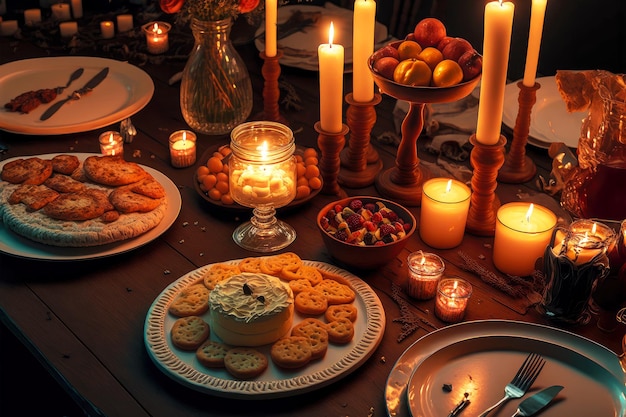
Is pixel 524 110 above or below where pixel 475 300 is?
above

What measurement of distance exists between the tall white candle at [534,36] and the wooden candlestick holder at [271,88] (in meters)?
0.61

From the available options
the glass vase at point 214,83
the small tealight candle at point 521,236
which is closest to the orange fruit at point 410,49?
the small tealight candle at point 521,236

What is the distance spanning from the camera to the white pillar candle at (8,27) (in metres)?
2.62

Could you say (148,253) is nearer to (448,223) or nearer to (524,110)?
(448,223)

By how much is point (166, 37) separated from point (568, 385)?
171cm

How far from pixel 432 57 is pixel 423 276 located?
1.54 ft

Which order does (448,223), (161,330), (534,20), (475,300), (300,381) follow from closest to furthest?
(300,381)
(161,330)
(475,300)
(448,223)
(534,20)

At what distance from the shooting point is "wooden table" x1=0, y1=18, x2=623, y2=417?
4.25ft

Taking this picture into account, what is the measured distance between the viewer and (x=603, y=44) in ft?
8.23

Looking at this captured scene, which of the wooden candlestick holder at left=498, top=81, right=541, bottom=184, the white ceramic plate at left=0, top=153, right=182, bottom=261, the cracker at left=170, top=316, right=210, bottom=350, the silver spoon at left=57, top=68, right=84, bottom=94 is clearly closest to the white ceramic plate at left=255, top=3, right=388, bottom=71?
the silver spoon at left=57, top=68, right=84, bottom=94

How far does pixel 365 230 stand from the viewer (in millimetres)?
1601

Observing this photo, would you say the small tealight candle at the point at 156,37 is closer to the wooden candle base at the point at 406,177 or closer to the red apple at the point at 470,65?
the wooden candle base at the point at 406,177

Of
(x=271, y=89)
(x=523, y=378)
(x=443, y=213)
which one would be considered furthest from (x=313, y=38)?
(x=523, y=378)

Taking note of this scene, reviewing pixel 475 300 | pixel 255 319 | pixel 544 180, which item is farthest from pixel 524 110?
pixel 255 319
